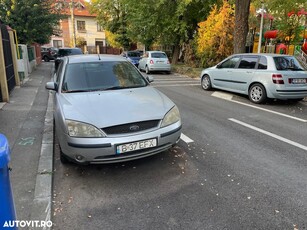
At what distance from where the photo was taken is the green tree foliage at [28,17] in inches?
626

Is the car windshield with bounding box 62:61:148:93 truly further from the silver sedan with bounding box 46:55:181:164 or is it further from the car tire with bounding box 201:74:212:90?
the car tire with bounding box 201:74:212:90

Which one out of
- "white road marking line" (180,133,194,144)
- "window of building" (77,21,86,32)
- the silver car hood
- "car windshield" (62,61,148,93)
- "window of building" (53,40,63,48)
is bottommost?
"white road marking line" (180,133,194,144)

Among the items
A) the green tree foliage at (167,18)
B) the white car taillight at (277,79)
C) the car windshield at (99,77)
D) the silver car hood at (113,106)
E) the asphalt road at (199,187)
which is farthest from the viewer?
the green tree foliage at (167,18)

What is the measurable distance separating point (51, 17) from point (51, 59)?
47.8 feet

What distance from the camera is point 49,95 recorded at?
955 cm

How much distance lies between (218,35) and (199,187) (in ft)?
50.4

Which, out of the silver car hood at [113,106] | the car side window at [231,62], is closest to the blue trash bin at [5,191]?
the silver car hood at [113,106]

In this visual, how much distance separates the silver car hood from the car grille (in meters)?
0.05

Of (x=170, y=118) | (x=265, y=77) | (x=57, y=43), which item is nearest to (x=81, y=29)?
(x=57, y=43)

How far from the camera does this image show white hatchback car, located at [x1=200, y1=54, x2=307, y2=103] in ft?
26.6

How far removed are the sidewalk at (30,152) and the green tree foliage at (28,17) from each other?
9904 millimetres

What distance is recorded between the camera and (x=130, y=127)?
357 cm

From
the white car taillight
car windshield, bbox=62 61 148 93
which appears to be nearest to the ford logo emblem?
car windshield, bbox=62 61 148 93

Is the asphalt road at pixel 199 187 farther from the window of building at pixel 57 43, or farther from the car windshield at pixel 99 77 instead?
the window of building at pixel 57 43
